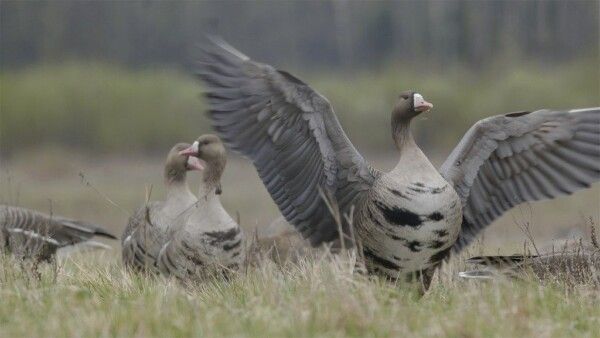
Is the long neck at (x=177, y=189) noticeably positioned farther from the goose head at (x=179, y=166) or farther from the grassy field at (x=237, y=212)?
the grassy field at (x=237, y=212)

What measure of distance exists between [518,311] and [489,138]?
6.21ft

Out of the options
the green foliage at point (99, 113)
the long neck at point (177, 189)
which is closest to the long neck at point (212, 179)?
the long neck at point (177, 189)

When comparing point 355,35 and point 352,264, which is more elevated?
point 352,264

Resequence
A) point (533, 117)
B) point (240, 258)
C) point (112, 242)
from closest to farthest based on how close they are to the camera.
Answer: point (533, 117) < point (240, 258) < point (112, 242)

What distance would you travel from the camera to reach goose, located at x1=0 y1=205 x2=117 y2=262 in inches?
399

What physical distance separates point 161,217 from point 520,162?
3247 mm

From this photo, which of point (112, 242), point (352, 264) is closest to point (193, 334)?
point (352, 264)

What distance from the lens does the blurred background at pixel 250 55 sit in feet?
88.9

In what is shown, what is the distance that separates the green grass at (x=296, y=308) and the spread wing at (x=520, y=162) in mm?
975

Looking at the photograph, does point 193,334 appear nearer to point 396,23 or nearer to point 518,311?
point 518,311

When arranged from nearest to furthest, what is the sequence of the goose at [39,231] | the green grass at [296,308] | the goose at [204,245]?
the green grass at [296,308] → the goose at [204,245] → the goose at [39,231]

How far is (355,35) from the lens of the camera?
99.3 ft

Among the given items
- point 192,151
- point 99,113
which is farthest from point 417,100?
point 99,113

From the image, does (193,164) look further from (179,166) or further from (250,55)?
(250,55)
